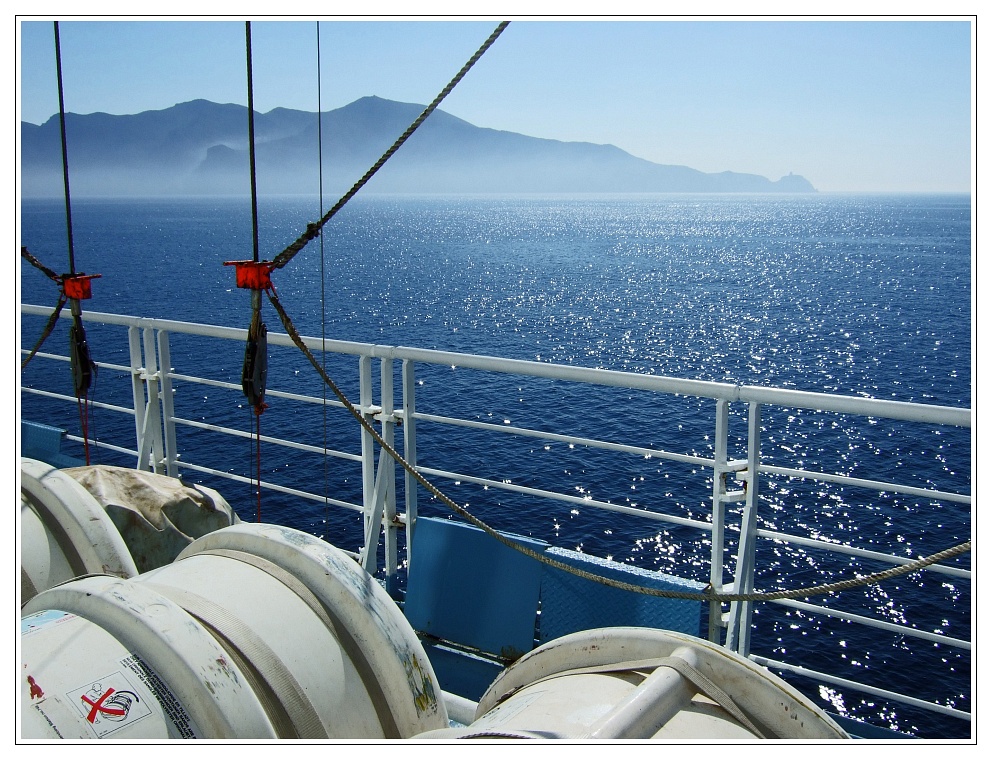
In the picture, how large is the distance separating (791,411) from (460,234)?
105m

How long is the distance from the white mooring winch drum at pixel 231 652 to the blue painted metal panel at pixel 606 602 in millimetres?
1419

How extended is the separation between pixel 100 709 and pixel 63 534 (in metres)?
1.62

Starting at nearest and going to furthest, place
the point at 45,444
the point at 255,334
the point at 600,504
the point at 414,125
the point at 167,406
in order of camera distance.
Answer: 1. the point at 414,125
2. the point at 255,334
3. the point at 600,504
4. the point at 167,406
5. the point at 45,444

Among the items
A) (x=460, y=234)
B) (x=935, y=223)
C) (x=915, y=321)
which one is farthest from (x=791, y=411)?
(x=935, y=223)

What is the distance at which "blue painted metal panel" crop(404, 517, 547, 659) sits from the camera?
4605 millimetres

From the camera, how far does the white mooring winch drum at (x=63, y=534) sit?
3.73 meters

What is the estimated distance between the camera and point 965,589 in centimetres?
1636

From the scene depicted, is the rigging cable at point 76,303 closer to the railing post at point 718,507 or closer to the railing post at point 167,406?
the railing post at point 167,406

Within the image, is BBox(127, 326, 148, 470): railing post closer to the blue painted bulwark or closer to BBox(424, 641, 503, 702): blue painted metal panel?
the blue painted bulwark

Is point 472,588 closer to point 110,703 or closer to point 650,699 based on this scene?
point 650,699

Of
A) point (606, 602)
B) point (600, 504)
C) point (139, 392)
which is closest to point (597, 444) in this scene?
point (600, 504)

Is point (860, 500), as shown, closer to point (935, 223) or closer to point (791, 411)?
point (791, 411)

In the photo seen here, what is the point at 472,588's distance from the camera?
4.77 meters

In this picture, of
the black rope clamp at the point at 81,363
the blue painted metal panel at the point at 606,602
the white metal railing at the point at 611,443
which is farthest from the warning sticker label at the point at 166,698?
the black rope clamp at the point at 81,363
